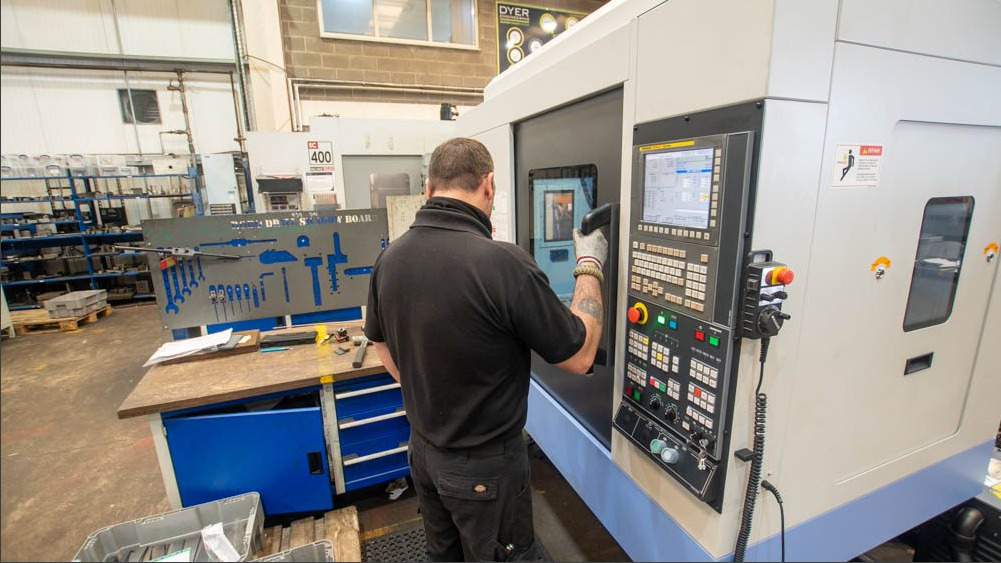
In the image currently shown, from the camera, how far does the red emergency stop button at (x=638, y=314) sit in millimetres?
1212

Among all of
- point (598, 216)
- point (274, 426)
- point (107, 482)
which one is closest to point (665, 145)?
point (598, 216)

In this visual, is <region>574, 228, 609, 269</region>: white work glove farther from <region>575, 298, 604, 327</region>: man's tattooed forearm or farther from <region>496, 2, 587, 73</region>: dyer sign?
<region>496, 2, 587, 73</region>: dyer sign

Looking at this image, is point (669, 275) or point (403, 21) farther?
point (403, 21)

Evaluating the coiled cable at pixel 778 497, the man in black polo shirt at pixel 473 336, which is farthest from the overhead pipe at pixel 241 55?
the coiled cable at pixel 778 497

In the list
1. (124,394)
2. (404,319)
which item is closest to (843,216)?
(404,319)

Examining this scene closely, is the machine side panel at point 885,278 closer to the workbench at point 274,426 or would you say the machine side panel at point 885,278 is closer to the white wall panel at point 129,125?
the workbench at point 274,426

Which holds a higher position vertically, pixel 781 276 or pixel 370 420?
pixel 781 276

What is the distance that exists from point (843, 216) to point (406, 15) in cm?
565

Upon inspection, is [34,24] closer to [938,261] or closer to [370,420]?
[370,420]

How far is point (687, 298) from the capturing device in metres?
1.06

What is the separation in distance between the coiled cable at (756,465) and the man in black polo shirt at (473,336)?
397 millimetres

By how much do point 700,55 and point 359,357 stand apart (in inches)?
62.0

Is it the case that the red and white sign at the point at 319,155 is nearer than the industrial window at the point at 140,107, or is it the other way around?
the red and white sign at the point at 319,155

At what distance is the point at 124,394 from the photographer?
11.7 feet
